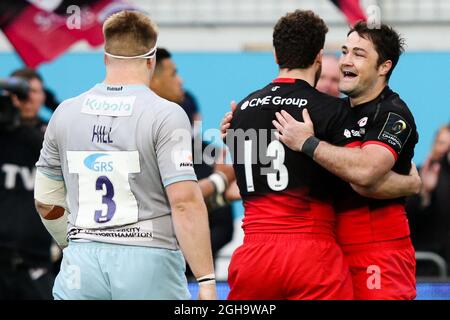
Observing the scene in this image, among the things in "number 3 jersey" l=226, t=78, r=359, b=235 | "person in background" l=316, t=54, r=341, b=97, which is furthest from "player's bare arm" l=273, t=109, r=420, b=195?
"person in background" l=316, t=54, r=341, b=97

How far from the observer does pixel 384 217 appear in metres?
6.46

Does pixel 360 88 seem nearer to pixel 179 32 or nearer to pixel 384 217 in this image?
pixel 384 217

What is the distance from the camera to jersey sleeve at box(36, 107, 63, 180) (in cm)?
612

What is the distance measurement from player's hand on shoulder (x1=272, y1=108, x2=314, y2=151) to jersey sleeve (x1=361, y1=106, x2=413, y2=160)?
342 mm

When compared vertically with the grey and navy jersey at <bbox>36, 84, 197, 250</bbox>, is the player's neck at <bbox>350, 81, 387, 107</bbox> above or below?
above

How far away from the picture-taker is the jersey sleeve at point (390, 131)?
6281 mm

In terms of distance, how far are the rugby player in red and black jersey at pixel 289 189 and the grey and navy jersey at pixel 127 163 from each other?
2.23 feet

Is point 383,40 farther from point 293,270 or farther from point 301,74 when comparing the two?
point 293,270

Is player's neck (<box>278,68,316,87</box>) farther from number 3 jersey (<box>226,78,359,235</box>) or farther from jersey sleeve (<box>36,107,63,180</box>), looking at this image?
jersey sleeve (<box>36,107,63,180</box>)

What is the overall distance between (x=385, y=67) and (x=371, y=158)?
721mm

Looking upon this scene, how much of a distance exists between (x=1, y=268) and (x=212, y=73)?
317 centimetres

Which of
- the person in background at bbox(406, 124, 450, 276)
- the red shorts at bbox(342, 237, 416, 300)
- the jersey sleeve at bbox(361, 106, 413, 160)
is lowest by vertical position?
the person in background at bbox(406, 124, 450, 276)

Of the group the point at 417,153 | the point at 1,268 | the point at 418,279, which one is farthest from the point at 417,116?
the point at 1,268

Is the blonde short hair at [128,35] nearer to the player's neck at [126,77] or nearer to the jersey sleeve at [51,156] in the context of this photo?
the player's neck at [126,77]
